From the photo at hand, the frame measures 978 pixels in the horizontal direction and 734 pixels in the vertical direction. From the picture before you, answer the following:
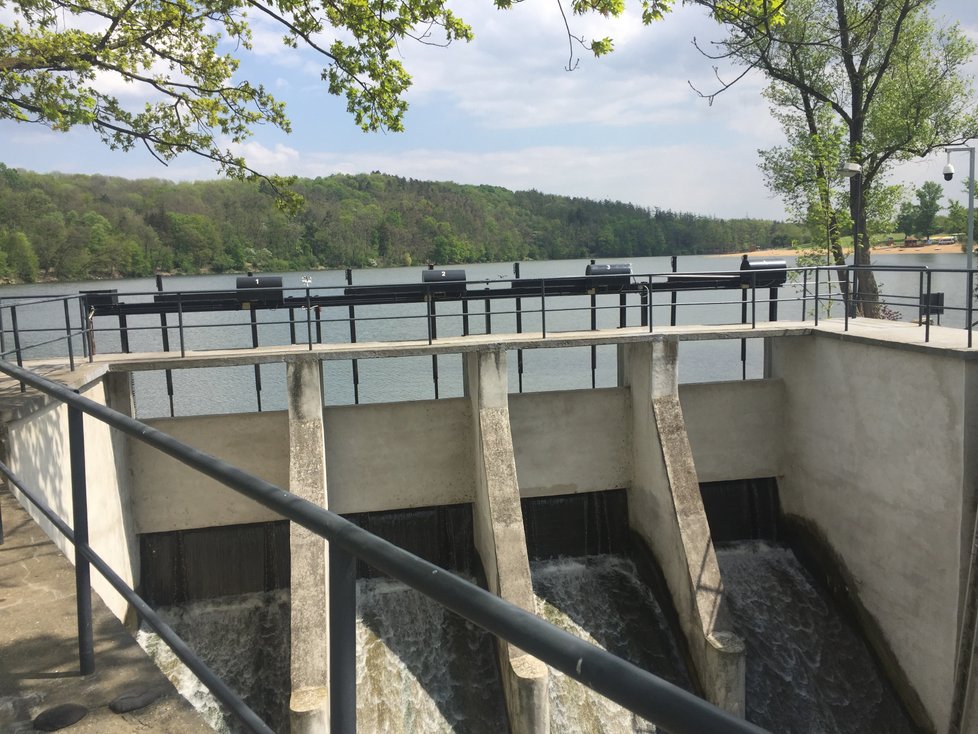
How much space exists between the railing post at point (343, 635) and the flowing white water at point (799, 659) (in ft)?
34.2

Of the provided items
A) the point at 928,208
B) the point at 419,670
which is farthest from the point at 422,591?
the point at 928,208

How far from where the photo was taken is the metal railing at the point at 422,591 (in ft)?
3.04

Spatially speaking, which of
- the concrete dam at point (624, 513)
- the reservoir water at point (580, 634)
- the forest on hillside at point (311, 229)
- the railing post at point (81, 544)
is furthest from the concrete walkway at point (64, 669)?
the forest on hillside at point (311, 229)

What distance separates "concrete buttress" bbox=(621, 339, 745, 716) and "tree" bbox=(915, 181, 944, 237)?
54.7 metres

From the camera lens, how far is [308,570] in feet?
33.9

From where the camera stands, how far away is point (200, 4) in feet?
37.0

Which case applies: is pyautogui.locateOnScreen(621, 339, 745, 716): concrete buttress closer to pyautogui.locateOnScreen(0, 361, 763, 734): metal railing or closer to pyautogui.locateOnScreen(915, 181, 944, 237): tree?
pyautogui.locateOnScreen(0, 361, 763, 734): metal railing

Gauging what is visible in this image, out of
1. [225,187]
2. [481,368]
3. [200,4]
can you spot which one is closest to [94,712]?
[481,368]

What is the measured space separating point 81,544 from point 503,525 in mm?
8584

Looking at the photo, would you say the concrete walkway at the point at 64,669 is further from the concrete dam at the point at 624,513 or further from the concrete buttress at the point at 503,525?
the concrete buttress at the point at 503,525

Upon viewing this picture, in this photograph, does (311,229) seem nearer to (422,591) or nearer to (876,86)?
(876,86)

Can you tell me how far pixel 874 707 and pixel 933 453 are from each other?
12.2 feet

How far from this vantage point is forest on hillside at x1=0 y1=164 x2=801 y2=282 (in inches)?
1829

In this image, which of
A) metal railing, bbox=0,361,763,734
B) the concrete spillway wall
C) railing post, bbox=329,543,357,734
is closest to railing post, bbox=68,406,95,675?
metal railing, bbox=0,361,763,734
